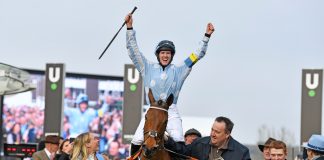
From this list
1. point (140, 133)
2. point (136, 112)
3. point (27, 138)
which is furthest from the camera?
point (27, 138)

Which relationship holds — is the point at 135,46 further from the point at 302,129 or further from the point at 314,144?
the point at 302,129

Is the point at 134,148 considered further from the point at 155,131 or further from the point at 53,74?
the point at 53,74

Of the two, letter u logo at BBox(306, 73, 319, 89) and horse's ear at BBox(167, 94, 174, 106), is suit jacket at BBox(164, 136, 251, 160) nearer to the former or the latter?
horse's ear at BBox(167, 94, 174, 106)

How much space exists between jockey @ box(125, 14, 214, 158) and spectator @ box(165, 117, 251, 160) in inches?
10.2

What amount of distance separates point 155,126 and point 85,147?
289 centimetres

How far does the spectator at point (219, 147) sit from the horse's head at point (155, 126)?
629 millimetres

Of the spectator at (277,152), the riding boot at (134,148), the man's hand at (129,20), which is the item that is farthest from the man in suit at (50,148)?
the riding boot at (134,148)

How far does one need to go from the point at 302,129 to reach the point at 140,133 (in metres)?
16.4

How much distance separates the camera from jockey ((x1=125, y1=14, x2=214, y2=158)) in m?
10.6

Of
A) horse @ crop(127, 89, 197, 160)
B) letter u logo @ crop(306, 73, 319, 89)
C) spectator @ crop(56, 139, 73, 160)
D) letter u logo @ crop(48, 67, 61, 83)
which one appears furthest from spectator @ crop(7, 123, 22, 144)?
horse @ crop(127, 89, 197, 160)

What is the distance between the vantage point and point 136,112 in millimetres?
29016

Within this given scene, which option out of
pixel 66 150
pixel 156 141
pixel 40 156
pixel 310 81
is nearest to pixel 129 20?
pixel 156 141

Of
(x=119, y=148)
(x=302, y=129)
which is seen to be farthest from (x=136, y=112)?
(x=119, y=148)

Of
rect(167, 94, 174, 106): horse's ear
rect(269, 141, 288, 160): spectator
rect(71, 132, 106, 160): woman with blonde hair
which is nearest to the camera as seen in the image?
rect(167, 94, 174, 106): horse's ear
